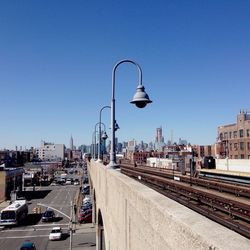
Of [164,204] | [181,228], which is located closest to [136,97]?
[164,204]

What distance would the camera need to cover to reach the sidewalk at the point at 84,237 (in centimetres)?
3678

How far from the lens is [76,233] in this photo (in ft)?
142

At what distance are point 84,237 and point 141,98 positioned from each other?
3404 centimetres

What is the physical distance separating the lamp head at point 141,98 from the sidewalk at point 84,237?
2873cm

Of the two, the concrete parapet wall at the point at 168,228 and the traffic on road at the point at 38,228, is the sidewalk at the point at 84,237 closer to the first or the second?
the traffic on road at the point at 38,228

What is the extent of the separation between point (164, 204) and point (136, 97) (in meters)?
6.81

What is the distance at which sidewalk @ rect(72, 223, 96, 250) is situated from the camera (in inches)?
→ 1448

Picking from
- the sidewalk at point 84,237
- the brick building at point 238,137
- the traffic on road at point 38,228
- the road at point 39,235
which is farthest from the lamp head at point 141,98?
the brick building at point 238,137

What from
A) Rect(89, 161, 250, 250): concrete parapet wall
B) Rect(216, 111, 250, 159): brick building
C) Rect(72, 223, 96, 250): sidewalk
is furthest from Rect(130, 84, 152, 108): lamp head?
Rect(216, 111, 250, 159): brick building

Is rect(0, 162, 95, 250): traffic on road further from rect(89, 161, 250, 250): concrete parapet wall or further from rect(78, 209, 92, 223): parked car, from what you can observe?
rect(89, 161, 250, 250): concrete parapet wall

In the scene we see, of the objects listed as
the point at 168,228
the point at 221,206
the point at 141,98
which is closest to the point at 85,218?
the point at 141,98

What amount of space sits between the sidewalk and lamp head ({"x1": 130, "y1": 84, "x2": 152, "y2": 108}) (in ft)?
94.3

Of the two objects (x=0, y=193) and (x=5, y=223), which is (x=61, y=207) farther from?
(x=0, y=193)

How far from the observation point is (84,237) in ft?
135
